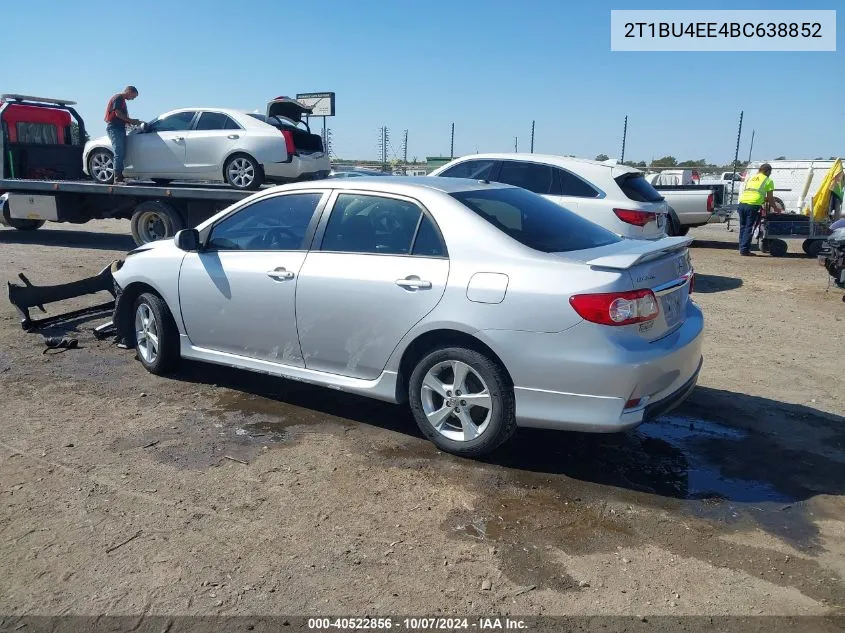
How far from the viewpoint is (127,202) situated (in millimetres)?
12727

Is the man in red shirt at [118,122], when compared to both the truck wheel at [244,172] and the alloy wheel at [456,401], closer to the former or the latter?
the truck wheel at [244,172]

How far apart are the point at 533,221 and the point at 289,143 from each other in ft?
24.7

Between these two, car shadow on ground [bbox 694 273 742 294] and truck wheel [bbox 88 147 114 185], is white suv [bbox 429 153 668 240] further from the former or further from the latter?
truck wheel [bbox 88 147 114 185]

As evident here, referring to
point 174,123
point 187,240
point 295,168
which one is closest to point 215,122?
point 174,123

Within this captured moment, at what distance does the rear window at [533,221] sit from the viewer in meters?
4.43

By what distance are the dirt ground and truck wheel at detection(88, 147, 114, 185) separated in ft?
25.8

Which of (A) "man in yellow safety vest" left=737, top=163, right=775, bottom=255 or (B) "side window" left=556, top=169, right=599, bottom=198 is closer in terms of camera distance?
(B) "side window" left=556, top=169, right=599, bottom=198

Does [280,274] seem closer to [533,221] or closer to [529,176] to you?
[533,221]

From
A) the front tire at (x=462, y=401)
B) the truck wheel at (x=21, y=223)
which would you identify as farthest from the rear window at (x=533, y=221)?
the truck wheel at (x=21, y=223)

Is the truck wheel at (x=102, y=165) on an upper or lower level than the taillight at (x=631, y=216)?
upper

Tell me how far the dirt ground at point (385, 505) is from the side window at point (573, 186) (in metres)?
3.71

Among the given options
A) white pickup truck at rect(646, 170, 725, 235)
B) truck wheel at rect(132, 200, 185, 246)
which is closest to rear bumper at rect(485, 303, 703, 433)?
truck wheel at rect(132, 200, 185, 246)

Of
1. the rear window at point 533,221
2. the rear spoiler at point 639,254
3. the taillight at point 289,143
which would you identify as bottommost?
the rear spoiler at point 639,254

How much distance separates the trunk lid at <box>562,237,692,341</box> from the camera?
156 inches
